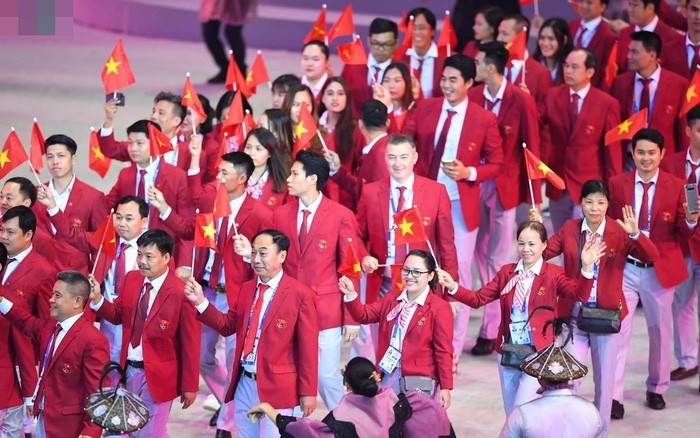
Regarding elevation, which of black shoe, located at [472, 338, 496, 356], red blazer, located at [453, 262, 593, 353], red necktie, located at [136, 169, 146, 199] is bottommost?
black shoe, located at [472, 338, 496, 356]

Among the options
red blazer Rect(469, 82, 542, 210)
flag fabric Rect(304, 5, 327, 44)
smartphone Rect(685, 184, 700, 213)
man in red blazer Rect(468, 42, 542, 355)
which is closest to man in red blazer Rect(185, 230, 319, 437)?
smartphone Rect(685, 184, 700, 213)

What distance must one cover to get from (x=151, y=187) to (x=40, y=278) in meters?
1.11

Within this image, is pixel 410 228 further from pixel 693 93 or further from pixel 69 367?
pixel 693 93

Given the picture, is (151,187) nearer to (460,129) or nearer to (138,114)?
(460,129)

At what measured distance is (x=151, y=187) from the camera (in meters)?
10.4

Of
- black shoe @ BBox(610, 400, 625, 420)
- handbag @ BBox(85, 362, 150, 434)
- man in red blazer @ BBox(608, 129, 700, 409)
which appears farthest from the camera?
black shoe @ BBox(610, 400, 625, 420)

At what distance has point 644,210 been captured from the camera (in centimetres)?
1046

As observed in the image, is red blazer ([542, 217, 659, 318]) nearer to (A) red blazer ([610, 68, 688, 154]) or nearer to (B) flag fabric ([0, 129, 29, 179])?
(A) red blazer ([610, 68, 688, 154])

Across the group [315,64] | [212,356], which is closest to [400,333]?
[212,356]

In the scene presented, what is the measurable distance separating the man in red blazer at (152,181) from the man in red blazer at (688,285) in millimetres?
3357

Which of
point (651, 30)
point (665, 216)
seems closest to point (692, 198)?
point (665, 216)

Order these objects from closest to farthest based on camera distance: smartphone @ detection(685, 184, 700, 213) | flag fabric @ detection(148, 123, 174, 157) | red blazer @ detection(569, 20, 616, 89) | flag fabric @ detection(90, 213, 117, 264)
→ flag fabric @ detection(90, 213, 117, 264) → smartphone @ detection(685, 184, 700, 213) → flag fabric @ detection(148, 123, 174, 157) → red blazer @ detection(569, 20, 616, 89)

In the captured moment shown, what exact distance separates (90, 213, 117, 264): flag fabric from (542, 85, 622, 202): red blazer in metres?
3.59

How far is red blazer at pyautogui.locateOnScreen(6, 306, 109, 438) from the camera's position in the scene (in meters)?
8.91
